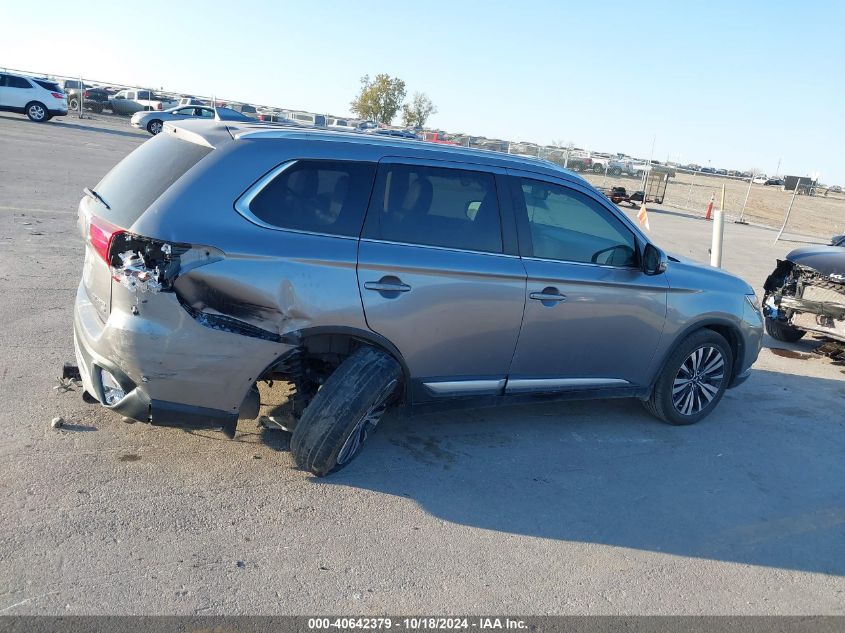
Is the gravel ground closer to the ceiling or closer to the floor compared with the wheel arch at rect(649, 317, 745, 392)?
closer to the floor

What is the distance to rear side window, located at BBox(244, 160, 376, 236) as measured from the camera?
398cm

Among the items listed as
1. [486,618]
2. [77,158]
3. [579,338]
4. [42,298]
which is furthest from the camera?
[77,158]

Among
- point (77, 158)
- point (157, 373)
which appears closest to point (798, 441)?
point (157, 373)

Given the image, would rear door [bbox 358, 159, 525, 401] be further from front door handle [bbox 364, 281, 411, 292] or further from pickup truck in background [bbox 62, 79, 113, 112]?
pickup truck in background [bbox 62, 79, 113, 112]

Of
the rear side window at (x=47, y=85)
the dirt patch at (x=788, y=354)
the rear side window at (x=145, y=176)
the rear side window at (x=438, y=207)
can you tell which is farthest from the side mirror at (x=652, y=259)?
the rear side window at (x=47, y=85)

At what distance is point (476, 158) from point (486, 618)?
2.78m

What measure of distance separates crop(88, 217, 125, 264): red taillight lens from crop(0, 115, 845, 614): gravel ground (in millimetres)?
1169

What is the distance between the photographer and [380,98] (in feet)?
236

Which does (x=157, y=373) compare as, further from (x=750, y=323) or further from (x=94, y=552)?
(x=750, y=323)

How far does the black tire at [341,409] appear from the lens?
4023mm

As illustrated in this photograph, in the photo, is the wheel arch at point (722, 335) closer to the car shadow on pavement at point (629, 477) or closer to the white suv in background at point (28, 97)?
the car shadow on pavement at point (629, 477)

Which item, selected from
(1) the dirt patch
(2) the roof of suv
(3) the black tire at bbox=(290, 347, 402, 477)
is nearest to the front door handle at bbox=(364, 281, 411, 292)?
(3) the black tire at bbox=(290, 347, 402, 477)

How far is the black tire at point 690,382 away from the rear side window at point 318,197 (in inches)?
108

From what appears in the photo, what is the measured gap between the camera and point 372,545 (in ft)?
12.0
